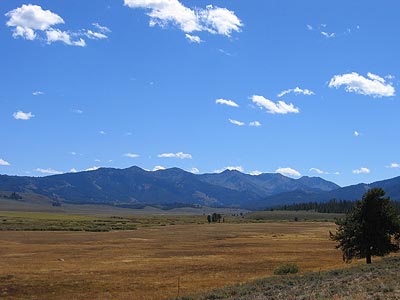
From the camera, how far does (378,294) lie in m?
23.1

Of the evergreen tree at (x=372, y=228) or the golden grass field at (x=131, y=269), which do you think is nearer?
the golden grass field at (x=131, y=269)

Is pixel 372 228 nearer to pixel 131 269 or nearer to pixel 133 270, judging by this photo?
pixel 133 270

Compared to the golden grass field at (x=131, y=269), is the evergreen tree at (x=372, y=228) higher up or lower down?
higher up

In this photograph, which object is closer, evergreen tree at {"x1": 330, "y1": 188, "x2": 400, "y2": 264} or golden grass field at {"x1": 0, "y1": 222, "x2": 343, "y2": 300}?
golden grass field at {"x1": 0, "y1": 222, "x2": 343, "y2": 300}

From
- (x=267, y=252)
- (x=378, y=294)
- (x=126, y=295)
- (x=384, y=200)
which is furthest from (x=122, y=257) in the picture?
(x=378, y=294)

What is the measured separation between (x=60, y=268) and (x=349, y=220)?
107 feet

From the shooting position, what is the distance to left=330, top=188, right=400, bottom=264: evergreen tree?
48.5m

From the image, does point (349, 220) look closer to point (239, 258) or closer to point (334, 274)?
point (334, 274)

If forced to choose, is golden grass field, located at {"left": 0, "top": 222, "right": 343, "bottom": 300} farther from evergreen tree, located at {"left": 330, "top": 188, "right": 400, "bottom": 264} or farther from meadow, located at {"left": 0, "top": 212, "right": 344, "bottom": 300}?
evergreen tree, located at {"left": 330, "top": 188, "right": 400, "bottom": 264}

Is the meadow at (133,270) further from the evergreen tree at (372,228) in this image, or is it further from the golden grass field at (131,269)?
the evergreen tree at (372,228)

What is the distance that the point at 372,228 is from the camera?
160 ft

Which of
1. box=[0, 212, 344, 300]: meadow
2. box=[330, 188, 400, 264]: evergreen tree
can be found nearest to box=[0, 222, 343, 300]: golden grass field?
box=[0, 212, 344, 300]: meadow

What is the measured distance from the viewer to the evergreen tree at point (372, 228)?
48.5 m

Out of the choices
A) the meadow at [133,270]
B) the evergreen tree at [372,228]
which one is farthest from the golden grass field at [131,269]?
the evergreen tree at [372,228]
